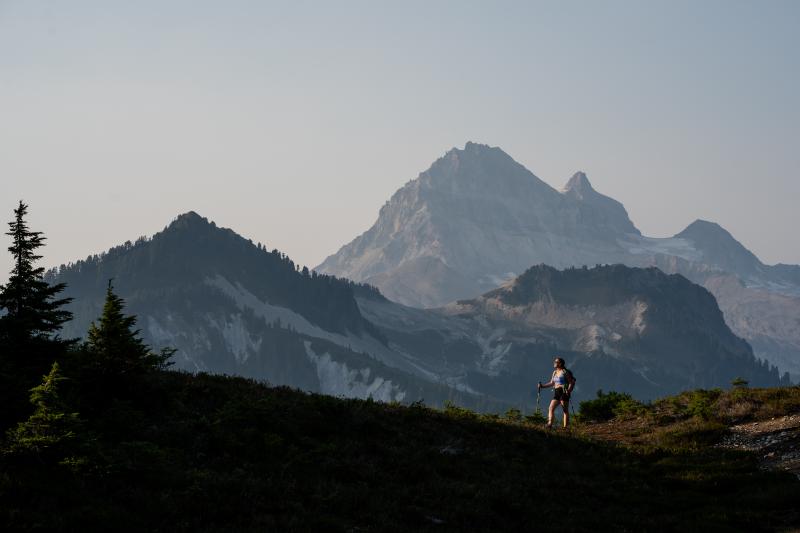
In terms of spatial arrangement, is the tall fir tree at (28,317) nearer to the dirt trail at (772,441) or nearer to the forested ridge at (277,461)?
the forested ridge at (277,461)

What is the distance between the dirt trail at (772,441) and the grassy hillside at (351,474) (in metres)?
0.57

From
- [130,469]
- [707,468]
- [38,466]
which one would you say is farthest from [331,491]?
[707,468]

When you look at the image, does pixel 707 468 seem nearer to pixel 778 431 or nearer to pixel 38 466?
pixel 778 431

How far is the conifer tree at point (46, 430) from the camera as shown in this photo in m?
17.3

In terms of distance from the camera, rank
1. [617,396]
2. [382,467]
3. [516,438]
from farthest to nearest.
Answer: [617,396]
[516,438]
[382,467]

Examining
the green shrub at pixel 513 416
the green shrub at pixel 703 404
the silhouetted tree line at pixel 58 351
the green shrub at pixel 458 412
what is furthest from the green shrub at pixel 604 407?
the silhouetted tree line at pixel 58 351

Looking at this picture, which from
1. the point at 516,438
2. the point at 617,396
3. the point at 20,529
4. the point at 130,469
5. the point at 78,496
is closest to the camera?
the point at 20,529

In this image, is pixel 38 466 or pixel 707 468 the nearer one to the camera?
pixel 38 466

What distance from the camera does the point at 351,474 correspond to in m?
20.7

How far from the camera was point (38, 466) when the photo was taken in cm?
1747

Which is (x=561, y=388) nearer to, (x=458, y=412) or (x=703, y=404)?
(x=458, y=412)

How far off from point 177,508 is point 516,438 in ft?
42.2

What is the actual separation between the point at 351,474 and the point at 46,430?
22.6ft

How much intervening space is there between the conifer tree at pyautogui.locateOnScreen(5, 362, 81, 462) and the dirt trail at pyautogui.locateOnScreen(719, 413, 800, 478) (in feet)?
58.4
